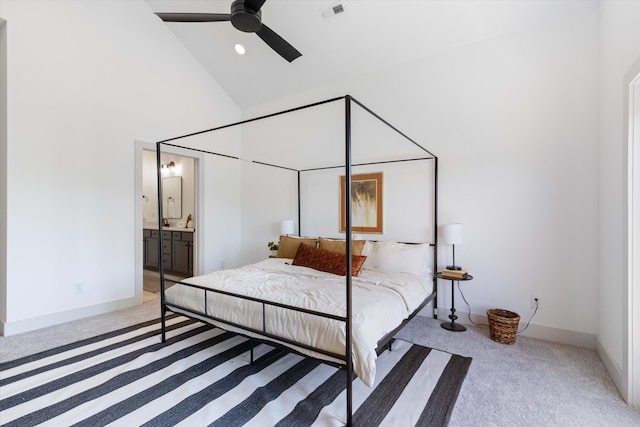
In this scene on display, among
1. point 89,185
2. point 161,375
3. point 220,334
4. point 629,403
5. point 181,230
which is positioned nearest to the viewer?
point 629,403

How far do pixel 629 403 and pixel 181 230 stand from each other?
5566mm

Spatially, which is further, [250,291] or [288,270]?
[288,270]

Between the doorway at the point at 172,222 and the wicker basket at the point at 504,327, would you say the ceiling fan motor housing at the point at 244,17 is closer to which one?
the doorway at the point at 172,222

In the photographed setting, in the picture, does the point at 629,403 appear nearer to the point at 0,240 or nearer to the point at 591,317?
the point at 591,317

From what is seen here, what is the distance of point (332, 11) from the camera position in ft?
10.6

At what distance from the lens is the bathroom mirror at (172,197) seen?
5.84 meters

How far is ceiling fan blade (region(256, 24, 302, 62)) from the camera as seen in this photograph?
286 centimetres

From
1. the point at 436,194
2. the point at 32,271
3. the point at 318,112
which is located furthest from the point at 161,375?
the point at 318,112

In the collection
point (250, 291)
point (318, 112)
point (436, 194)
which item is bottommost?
point (250, 291)

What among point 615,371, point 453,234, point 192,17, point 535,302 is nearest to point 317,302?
point 453,234

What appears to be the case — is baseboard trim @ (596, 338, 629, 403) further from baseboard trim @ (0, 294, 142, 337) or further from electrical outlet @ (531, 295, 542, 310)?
baseboard trim @ (0, 294, 142, 337)

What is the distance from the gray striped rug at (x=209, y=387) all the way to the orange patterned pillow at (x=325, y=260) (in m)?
0.86

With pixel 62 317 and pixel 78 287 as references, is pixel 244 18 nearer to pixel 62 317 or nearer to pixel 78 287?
pixel 78 287

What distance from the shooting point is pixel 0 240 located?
116 inches
